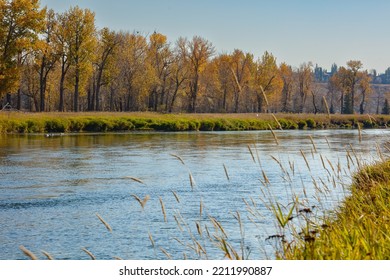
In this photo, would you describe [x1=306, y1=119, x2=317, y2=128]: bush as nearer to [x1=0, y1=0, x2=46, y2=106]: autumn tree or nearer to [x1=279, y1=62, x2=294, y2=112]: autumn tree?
[x1=0, y1=0, x2=46, y2=106]: autumn tree

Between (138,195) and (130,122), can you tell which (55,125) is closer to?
(130,122)

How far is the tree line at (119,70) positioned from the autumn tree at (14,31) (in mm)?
72

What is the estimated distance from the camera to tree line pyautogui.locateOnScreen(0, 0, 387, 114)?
4534 cm

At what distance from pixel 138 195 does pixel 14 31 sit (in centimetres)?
3446

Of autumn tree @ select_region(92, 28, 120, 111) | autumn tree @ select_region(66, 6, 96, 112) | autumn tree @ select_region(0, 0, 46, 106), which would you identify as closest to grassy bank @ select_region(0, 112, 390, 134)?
autumn tree @ select_region(0, 0, 46, 106)

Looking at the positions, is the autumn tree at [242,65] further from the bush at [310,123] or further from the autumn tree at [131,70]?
the bush at [310,123]

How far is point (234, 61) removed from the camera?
3137 inches

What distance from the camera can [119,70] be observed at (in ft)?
208

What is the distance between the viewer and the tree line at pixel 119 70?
4534 cm

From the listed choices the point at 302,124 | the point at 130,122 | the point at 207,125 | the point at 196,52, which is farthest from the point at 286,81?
the point at 130,122

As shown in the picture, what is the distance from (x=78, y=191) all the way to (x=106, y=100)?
2733 inches

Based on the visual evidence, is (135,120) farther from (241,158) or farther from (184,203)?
(184,203)

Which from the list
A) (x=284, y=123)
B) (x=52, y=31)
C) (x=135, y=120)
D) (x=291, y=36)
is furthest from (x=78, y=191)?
(x=284, y=123)

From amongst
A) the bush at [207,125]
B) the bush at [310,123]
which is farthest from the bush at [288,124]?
the bush at [207,125]
